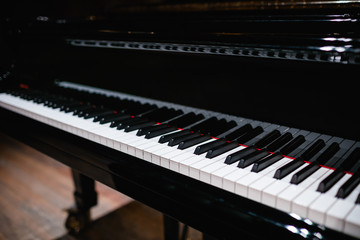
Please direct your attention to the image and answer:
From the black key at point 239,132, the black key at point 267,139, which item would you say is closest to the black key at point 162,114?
the black key at point 239,132

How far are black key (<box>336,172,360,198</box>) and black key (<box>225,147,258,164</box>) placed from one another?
30cm

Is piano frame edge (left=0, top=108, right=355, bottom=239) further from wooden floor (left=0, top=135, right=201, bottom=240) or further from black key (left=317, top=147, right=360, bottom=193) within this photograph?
wooden floor (left=0, top=135, right=201, bottom=240)

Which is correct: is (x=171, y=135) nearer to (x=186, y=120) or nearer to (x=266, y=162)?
(x=186, y=120)

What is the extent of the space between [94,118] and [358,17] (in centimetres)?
115

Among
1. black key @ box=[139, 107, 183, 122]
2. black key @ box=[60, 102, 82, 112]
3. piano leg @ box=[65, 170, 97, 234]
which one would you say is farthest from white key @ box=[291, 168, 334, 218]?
piano leg @ box=[65, 170, 97, 234]

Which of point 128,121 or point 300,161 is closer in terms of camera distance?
point 300,161

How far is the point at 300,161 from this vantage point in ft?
3.05

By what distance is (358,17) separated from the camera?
3.75 feet

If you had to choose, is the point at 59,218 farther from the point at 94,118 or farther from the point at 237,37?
the point at 237,37

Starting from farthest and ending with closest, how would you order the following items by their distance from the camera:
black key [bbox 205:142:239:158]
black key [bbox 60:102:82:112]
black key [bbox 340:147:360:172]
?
black key [bbox 60:102:82:112], black key [bbox 205:142:239:158], black key [bbox 340:147:360:172]

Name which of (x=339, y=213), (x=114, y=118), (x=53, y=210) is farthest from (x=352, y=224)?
(x=53, y=210)

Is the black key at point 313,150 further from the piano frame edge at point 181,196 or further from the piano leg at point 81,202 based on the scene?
the piano leg at point 81,202

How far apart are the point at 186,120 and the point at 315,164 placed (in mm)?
547

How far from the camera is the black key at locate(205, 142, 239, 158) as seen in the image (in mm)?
992
